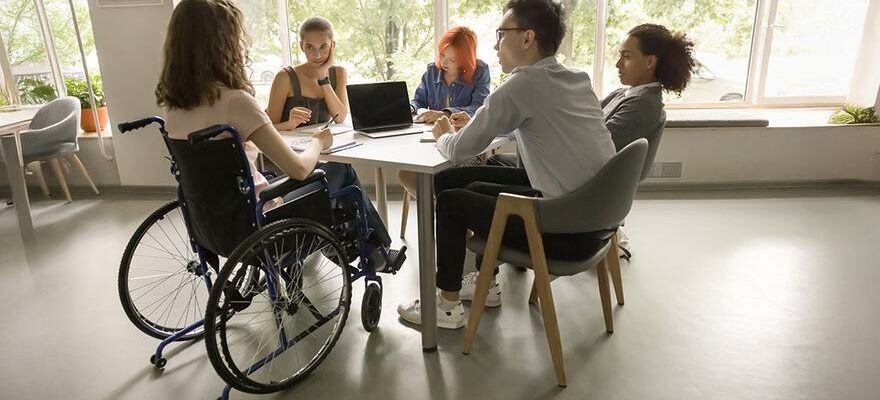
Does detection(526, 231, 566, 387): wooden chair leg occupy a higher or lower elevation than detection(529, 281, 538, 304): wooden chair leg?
higher

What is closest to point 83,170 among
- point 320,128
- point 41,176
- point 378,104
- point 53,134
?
point 41,176

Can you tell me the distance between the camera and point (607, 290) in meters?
2.06

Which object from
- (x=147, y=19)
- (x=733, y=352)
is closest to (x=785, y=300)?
(x=733, y=352)

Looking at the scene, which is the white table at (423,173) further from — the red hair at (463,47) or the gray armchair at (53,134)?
the gray armchair at (53,134)

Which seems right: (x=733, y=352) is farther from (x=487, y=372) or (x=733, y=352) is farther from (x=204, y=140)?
(x=204, y=140)

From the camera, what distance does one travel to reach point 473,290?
2391 millimetres

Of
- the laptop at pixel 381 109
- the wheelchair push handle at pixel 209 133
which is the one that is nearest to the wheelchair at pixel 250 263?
the wheelchair push handle at pixel 209 133

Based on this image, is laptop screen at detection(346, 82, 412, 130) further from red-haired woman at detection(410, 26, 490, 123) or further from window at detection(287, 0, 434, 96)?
window at detection(287, 0, 434, 96)

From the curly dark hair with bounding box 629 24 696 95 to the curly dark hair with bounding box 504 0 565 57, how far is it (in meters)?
0.65

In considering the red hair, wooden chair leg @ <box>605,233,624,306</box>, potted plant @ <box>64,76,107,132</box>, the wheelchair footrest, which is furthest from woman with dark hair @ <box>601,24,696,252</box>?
potted plant @ <box>64,76,107,132</box>

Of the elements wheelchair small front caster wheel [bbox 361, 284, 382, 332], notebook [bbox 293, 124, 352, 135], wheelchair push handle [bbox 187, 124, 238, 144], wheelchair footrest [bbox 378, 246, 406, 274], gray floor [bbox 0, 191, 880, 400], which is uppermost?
wheelchair push handle [bbox 187, 124, 238, 144]

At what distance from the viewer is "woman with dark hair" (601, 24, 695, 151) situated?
217 centimetres

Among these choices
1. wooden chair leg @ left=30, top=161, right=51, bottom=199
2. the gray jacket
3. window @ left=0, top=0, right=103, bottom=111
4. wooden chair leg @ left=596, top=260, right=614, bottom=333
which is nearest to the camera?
wooden chair leg @ left=596, top=260, right=614, bottom=333

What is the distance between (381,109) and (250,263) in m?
1.03
